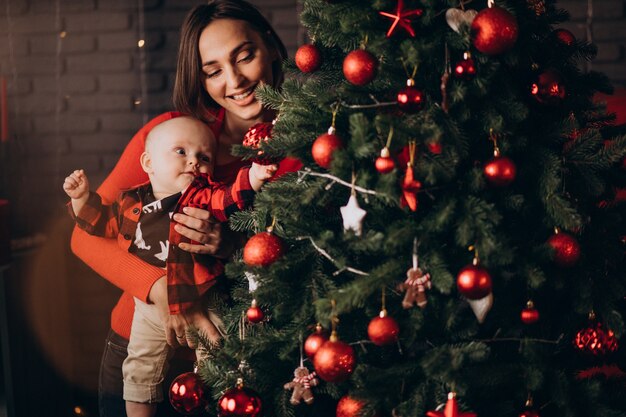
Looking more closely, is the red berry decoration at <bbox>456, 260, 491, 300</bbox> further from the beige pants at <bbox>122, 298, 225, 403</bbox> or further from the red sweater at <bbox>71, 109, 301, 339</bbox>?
the beige pants at <bbox>122, 298, 225, 403</bbox>

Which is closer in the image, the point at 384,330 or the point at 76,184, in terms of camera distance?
the point at 384,330

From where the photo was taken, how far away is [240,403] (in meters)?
1.39

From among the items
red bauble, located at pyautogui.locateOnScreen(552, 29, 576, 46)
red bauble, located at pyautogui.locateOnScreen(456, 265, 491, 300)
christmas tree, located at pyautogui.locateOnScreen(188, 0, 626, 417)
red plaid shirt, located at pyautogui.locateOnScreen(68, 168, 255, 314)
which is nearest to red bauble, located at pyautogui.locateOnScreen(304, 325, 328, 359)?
christmas tree, located at pyautogui.locateOnScreen(188, 0, 626, 417)

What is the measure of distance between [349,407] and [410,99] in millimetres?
619

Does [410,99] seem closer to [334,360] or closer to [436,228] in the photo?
[436,228]

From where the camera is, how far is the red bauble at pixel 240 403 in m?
1.39

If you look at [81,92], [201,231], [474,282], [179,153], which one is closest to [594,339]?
[474,282]

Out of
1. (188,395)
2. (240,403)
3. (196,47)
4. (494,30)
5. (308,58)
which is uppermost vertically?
(494,30)

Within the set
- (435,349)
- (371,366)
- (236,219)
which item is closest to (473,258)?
(435,349)

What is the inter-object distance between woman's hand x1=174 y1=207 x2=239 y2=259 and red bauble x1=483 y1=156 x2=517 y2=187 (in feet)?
2.64

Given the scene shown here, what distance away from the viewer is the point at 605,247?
1402 millimetres

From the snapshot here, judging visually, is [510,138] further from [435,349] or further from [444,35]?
[435,349]

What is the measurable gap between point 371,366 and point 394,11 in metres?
0.70

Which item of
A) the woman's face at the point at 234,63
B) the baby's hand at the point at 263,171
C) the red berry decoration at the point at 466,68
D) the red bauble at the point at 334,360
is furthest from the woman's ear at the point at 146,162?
the red berry decoration at the point at 466,68
